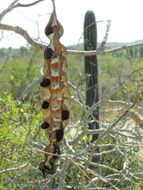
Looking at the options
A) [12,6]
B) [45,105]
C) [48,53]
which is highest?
[12,6]

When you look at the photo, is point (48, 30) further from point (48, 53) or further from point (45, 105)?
point (45, 105)

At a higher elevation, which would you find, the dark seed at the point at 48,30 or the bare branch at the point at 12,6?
the bare branch at the point at 12,6

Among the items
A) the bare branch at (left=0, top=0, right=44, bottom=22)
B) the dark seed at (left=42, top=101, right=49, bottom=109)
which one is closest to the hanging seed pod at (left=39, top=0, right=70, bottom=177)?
the dark seed at (left=42, top=101, right=49, bottom=109)

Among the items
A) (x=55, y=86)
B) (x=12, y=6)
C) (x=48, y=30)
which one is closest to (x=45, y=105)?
(x=55, y=86)

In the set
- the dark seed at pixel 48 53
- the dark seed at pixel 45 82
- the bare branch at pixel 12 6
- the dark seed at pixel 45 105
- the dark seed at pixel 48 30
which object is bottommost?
the dark seed at pixel 45 105

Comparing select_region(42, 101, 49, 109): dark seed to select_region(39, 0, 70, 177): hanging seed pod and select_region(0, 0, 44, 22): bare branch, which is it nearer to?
select_region(39, 0, 70, 177): hanging seed pod

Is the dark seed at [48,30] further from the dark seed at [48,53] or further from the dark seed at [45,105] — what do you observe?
the dark seed at [45,105]

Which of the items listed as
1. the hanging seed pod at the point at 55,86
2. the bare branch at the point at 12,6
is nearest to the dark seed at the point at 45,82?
the hanging seed pod at the point at 55,86

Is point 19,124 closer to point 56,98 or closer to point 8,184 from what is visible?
point 8,184
